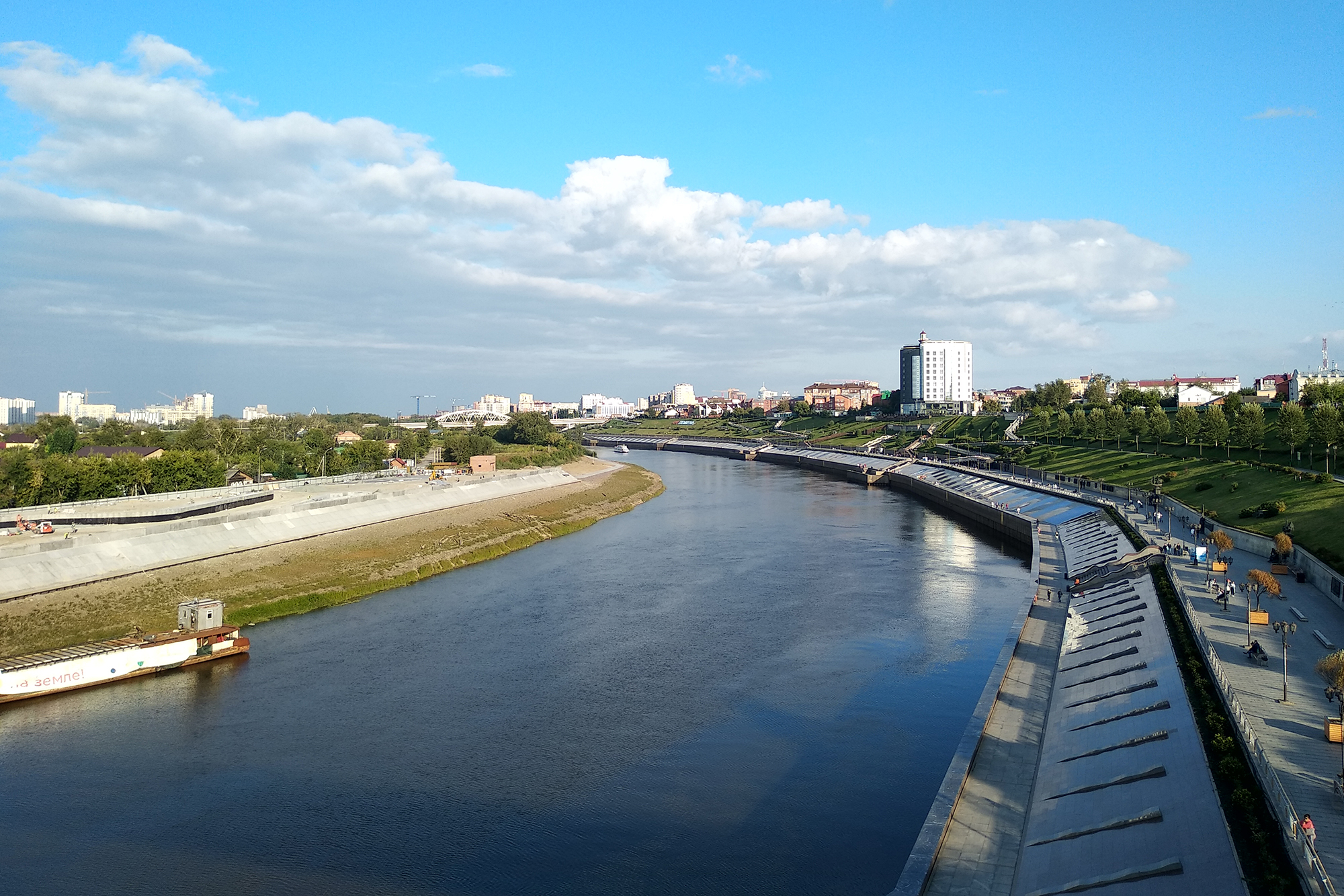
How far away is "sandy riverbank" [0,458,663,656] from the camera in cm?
2512

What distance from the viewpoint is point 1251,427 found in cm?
4956

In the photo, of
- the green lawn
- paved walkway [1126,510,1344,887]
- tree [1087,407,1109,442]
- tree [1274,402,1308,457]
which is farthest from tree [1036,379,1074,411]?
paved walkway [1126,510,1344,887]

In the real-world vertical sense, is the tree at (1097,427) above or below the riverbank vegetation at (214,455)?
above

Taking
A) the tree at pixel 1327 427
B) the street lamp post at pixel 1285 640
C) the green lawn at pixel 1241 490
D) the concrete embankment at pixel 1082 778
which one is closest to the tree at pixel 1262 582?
the street lamp post at pixel 1285 640

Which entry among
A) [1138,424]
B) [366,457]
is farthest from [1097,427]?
[366,457]

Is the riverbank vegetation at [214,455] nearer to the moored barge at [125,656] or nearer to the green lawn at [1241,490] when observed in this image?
the moored barge at [125,656]

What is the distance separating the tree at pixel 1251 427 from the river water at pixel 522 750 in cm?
2991

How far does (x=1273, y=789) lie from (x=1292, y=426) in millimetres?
43663

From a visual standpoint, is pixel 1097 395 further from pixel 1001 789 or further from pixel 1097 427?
pixel 1001 789

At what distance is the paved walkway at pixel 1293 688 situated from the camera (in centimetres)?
1109

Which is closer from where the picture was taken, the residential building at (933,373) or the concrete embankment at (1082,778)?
the concrete embankment at (1082,778)

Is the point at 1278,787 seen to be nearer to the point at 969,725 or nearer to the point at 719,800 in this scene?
the point at 969,725

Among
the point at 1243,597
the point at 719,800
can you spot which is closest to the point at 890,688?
the point at 719,800

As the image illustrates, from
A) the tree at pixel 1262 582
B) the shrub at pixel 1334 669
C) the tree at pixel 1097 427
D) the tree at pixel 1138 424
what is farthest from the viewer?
the tree at pixel 1097 427
